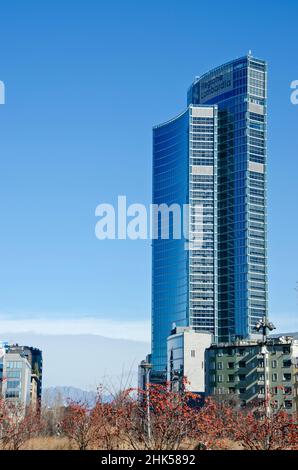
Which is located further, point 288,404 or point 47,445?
point 288,404

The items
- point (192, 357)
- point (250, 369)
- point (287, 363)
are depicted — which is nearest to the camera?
Answer: point (287, 363)

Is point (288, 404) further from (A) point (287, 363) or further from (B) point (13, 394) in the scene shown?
(B) point (13, 394)

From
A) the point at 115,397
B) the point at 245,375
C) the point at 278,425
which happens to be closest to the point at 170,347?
the point at 245,375

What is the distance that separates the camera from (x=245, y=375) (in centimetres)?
12644

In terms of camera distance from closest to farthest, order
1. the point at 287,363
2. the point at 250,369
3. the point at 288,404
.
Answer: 1. the point at 288,404
2. the point at 287,363
3. the point at 250,369

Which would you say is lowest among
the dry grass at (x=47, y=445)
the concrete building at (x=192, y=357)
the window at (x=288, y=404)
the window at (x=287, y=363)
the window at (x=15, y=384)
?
the dry grass at (x=47, y=445)

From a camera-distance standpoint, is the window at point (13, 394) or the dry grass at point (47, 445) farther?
the window at point (13, 394)

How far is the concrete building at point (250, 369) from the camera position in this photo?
392 ft

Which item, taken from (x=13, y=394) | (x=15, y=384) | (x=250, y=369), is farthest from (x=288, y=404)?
(x=15, y=384)

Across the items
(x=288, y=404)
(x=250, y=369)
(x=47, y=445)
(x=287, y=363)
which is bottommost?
(x=47, y=445)

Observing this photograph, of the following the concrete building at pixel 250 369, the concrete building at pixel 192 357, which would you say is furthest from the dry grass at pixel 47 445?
the concrete building at pixel 192 357

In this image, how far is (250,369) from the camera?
126688 mm

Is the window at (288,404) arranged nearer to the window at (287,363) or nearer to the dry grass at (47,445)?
the window at (287,363)
